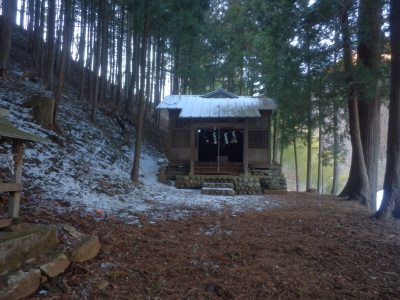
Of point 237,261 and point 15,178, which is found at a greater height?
point 15,178

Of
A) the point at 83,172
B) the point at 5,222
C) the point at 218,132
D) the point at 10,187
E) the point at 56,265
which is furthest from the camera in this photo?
the point at 218,132

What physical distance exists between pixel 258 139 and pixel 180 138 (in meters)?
3.98

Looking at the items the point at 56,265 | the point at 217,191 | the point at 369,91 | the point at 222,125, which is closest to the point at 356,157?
the point at 369,91

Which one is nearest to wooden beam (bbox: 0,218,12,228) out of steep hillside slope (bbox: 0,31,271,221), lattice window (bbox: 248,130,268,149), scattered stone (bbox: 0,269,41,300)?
scattered stone (bbox: 0,269,41,300)

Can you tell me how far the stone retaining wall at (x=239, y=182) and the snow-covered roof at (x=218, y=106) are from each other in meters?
2.85

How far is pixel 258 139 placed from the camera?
1309cm

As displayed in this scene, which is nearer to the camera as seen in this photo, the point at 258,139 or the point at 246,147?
the point at 246,147

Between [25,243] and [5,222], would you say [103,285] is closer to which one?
[25,243]

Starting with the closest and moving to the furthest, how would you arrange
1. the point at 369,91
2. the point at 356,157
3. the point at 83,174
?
the point at 83,174, the point at 369,91, the point at 356,157

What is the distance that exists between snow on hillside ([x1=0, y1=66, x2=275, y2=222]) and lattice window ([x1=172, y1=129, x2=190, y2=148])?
1.80 meters

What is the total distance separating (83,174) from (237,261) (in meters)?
5.75

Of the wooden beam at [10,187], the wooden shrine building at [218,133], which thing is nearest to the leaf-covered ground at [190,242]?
the wooden beam at [10,187]

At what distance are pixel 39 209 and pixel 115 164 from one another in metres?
5.85

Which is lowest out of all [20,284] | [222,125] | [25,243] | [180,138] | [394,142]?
[20,284]
